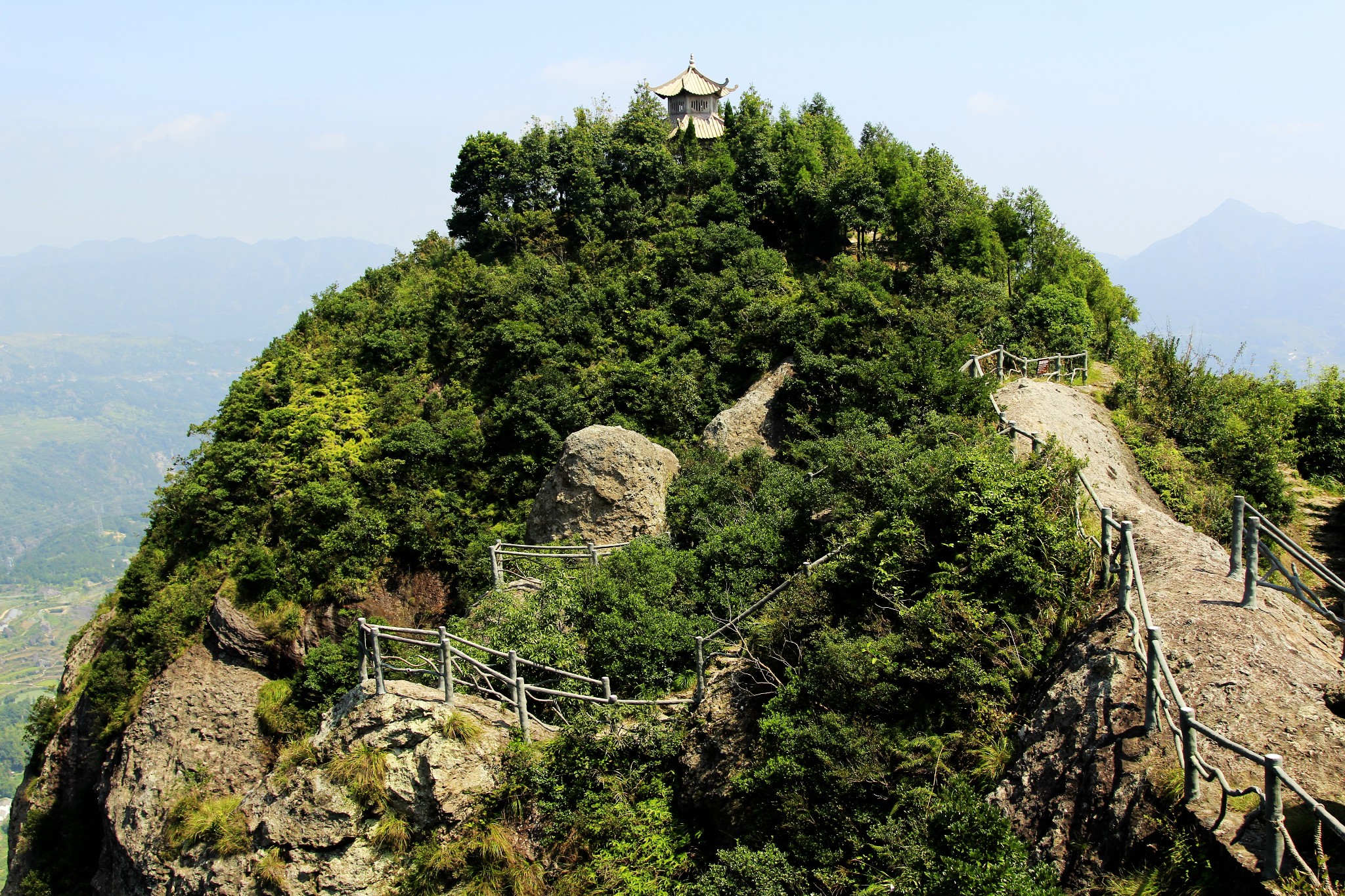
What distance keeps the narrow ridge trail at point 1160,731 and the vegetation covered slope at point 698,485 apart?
59cm

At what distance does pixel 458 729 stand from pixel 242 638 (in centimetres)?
1223

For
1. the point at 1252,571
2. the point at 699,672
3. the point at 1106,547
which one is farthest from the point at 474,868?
the point at 1252,571

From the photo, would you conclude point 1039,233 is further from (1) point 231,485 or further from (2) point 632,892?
(1) point 231,485

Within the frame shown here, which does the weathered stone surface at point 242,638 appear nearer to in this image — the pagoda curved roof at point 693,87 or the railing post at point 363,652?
the railing post at point 363,652

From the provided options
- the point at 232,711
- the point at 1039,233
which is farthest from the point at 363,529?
the point at 1039,233

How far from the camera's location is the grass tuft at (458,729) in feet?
34.6

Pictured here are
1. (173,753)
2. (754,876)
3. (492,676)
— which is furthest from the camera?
(173,753)

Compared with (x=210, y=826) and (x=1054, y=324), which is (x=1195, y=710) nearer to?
(x=210, y=826)

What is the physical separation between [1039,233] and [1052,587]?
20450 mm

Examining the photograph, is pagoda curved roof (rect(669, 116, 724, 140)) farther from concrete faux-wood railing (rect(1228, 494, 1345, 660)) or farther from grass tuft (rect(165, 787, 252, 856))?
concrete faux-wood railing (rect(1228, 494, 1345, 660))

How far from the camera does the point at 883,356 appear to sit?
19.2 meters

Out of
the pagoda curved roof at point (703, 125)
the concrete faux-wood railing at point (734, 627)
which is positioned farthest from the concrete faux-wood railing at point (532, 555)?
the pagoda curved roof at point (703, 125)

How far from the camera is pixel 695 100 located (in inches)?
1597

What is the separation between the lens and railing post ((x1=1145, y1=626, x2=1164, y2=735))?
20.4ft
